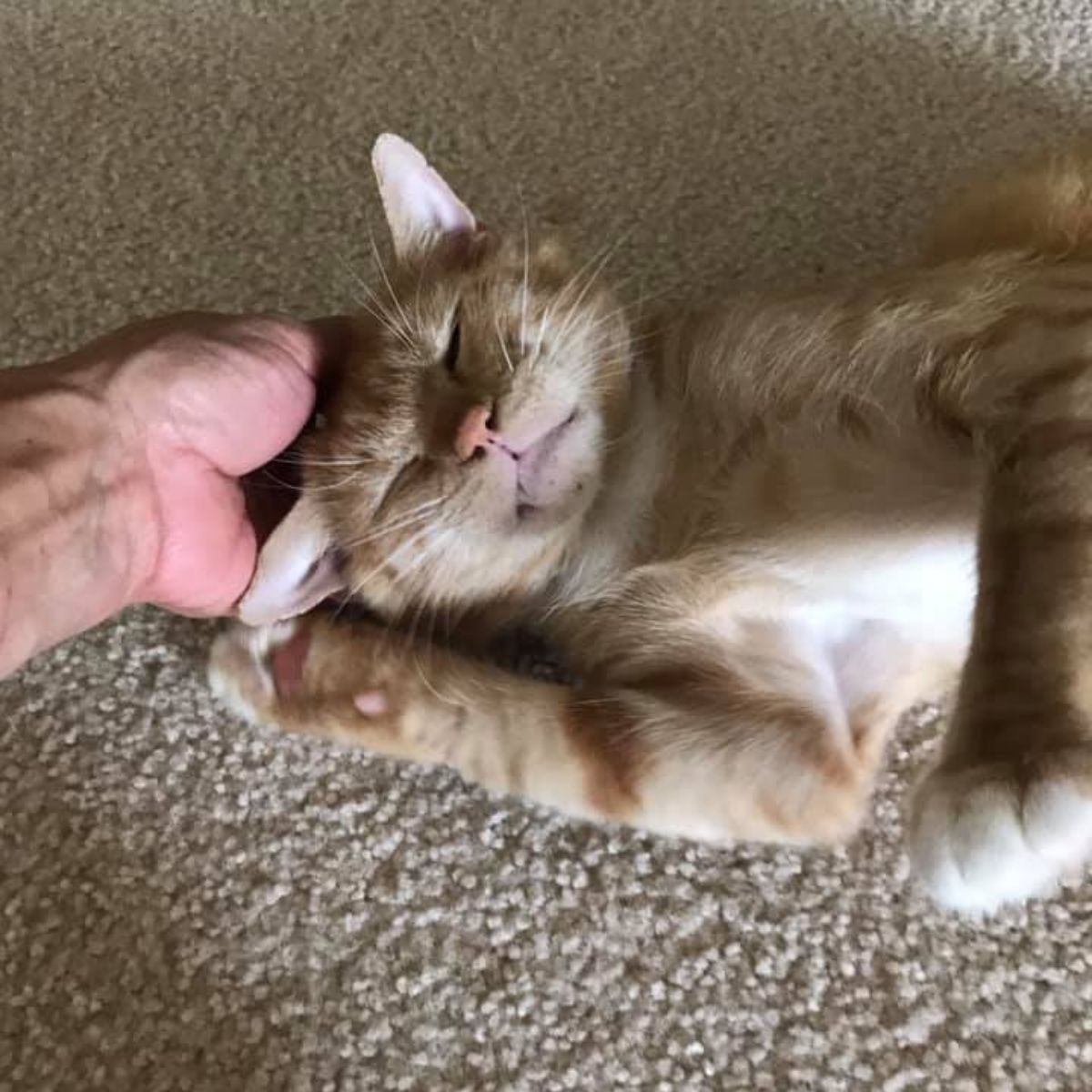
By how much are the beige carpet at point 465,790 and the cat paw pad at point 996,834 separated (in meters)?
0.31

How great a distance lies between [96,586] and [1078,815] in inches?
27.7

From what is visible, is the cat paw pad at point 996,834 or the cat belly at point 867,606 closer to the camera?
the cat paw pad at point 996,834

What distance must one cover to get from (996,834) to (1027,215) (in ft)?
2.30

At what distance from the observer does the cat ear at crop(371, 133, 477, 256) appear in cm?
122

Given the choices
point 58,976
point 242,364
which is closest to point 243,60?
point 242,364

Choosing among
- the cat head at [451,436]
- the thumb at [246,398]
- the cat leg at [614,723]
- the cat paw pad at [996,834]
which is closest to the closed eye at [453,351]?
the cat head at [451,436]

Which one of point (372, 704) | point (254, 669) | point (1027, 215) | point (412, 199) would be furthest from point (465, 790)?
point (1027, 215)

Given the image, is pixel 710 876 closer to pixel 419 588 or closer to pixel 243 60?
pixel 419 588

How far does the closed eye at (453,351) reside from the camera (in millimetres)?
1254

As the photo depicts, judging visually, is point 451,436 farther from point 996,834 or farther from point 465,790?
point 996,834

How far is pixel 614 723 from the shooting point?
3.90 ft

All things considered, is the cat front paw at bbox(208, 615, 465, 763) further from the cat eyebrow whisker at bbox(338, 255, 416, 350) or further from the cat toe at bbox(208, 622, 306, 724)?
the cat eyebrow whisker at bbox(338, 255, 416, 350)

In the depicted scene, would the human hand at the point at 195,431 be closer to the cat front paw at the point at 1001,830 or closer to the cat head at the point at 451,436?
the cat head at the point at 451,436

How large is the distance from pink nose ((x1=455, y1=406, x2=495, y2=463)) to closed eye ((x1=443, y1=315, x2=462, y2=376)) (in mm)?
95
